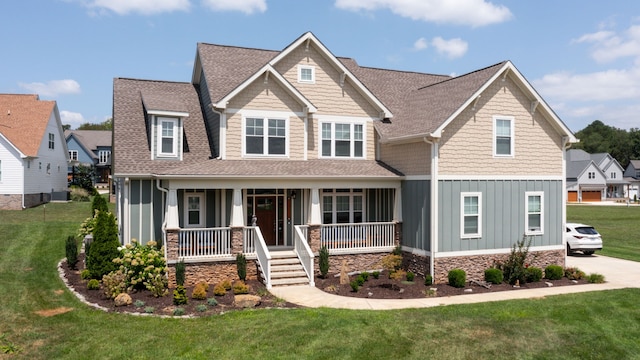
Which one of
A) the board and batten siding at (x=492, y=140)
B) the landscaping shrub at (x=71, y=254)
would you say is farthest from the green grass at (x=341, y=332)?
the board and batten siding at (x=492, y=140)

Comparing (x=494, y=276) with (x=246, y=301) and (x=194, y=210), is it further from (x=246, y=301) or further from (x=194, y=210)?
(x=194, y=210)

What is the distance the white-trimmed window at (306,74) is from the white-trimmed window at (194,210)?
632 centimetres

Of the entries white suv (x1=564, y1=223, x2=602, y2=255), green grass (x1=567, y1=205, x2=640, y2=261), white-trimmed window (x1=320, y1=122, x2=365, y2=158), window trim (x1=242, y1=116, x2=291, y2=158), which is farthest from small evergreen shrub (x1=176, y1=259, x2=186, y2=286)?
green grass (x1=567, y1=205, x2=640, y2=261)

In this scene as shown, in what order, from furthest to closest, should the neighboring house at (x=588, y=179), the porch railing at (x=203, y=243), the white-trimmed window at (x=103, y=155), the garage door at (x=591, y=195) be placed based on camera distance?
the garage door at (x=591, y=195) → the neighboring house at (x=588, y=179) → the white-trimmed window at (x=103, y=155) → the porch railing at (x=203, y=243)

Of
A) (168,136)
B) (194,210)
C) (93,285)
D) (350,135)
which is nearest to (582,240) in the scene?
(350,135)

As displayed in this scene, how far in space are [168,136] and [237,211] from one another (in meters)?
4.35

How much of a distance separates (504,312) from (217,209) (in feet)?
35.7

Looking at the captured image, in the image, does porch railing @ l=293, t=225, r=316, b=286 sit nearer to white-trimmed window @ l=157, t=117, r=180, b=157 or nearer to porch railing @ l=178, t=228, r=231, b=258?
porch railing @ l=178, t=228, r=231, b=258

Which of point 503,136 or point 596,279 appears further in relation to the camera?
point 503,136

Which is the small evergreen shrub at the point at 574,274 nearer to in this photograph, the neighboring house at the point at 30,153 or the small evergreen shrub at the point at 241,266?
the small evergreen shrub at the point at 241,266

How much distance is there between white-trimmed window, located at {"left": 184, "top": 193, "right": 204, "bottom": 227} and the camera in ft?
61.0

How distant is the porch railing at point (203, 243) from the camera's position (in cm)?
1681

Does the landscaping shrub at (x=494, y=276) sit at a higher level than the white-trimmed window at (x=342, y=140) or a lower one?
lower

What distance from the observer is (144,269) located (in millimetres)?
15469
